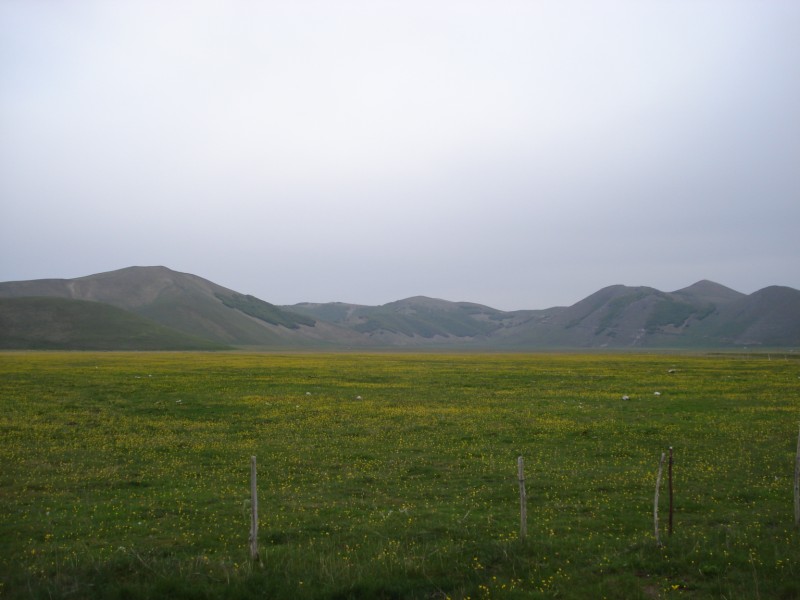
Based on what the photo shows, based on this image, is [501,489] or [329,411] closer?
[501,489]

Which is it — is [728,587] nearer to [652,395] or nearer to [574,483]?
[574,483]

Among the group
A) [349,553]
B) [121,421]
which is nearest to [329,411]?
[121,421]

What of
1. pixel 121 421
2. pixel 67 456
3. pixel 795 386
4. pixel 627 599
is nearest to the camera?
pixel 627 599

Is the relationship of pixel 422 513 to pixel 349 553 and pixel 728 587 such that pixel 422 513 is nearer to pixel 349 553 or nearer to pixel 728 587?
pixel 349 553

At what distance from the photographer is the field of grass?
1220 cm

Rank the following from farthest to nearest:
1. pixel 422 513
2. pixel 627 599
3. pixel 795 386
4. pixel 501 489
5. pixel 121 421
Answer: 1. pixel 795 386
2. pixel 121 421
3. pixel 501 489
4. pixel 422 513
5. pixel 627 599

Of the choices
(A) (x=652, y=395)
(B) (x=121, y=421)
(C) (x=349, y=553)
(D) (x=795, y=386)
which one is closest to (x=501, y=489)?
(C) (x=349, y=553)

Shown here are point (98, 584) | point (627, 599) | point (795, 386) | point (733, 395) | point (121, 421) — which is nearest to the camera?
point (627, 599)

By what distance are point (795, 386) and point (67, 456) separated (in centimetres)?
5705

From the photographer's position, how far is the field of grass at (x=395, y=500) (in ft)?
40.0

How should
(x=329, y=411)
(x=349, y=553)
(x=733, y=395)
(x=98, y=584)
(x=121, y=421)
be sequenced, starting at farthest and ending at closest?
(x=733, y=395) → (x=329, y=411) → (x=121, y=421) → (x=349, y=553) → (x=98, y=584)

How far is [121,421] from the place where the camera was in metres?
35.2

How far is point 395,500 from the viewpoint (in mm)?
18891

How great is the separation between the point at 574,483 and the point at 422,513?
6490mm
